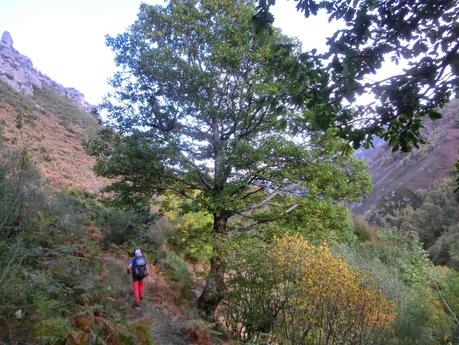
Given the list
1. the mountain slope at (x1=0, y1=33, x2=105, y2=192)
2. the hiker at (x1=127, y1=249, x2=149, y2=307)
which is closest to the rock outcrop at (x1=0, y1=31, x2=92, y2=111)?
the mountain slope at (x1=0, y1=33, x2=105, y2=192)

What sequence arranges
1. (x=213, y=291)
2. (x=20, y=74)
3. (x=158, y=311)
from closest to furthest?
(x=158, y=311) → (x=213, y=291) → (x=20, y=74)

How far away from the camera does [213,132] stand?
12.5 m

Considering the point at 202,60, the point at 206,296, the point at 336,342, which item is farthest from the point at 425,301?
the point at 202,60

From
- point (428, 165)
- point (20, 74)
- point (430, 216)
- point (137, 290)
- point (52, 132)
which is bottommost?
point (137, 290)

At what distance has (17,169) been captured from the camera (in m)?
7.42

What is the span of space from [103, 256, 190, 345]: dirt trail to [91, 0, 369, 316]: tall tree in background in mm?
1368

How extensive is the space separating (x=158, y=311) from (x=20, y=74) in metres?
46.3

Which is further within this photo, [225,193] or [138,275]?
[225,193]

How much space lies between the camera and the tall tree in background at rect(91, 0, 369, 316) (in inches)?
439

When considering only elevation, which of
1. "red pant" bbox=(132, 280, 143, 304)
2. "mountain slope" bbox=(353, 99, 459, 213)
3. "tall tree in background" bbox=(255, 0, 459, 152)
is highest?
"mountain slope" bbox=(353, 99, 459, 213)

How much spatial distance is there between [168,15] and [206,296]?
9008 mm

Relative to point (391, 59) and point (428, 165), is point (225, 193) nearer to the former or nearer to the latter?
point (391, 59)

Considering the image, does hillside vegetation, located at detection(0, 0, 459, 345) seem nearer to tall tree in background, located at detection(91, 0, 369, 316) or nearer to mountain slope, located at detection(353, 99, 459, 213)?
tall tree in background, located at detection(91, 0, 369, 316)

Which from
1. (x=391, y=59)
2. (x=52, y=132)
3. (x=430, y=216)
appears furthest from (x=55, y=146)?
(x=430, y=216)
